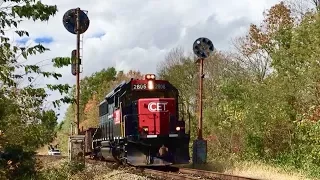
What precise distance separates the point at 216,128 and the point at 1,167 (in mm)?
21371

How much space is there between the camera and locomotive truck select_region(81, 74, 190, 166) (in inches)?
789

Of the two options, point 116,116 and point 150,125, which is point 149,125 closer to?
point 150,125

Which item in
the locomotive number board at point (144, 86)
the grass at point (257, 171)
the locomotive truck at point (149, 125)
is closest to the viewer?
the grass at point (257, 171)

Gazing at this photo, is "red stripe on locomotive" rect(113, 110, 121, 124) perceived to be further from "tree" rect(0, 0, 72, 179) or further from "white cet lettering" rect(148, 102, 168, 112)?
"tree" rect(0, 0, 72, 179)

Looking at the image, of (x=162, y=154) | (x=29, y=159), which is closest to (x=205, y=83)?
(x=162, y=154)

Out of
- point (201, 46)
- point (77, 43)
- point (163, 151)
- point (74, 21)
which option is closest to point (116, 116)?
point (163, 151)

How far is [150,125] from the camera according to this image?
20.4 metres

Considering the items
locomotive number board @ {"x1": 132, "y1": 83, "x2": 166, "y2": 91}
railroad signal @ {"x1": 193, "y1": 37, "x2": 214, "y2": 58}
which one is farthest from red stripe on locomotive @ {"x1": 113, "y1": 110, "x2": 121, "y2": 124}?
railroad signal @ {"x1": 193, "y1": 37, "x2": 214, "y2": 58}

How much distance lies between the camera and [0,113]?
10758 mm

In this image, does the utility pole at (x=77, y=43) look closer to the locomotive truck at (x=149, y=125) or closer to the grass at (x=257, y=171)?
the locomotive truck at (x=149, y=125)

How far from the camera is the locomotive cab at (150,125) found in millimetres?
20047

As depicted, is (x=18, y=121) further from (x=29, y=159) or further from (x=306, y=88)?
(x=306, y=88)

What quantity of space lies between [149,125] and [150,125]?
0.13 feet

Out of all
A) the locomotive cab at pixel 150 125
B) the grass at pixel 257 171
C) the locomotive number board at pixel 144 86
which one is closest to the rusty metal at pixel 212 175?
the locomotive cab at pixel 150 125
